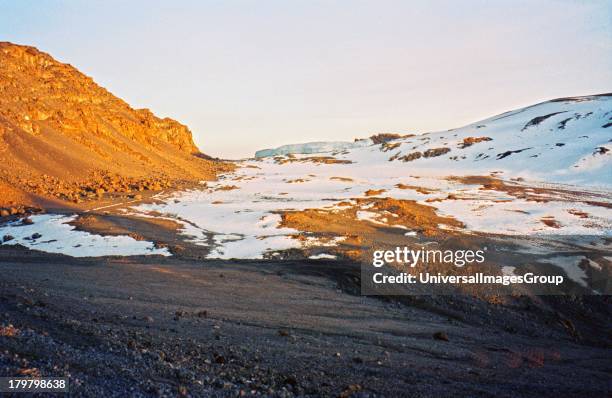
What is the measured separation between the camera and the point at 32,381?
6.41 meters

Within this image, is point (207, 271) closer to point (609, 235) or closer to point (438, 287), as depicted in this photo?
point (438, 287)

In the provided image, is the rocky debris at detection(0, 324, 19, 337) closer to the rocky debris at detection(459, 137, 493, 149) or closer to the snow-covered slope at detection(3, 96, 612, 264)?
the snow-covered slope at detection(3, 96, 612, 264)

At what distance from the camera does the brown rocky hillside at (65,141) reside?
43.6m

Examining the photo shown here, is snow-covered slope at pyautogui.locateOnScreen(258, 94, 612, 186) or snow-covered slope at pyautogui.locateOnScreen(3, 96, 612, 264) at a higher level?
snow-covered slope at pyautogui.locateOnScreen(258, 94, 612, 186)

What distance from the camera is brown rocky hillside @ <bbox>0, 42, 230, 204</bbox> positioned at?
43625 mm

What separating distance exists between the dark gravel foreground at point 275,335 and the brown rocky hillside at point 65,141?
26107 mm

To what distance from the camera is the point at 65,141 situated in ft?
188

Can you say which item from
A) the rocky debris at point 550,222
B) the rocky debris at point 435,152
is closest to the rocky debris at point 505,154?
the rocky debris at point 435,152

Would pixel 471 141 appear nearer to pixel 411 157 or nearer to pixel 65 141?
pixel 411 157

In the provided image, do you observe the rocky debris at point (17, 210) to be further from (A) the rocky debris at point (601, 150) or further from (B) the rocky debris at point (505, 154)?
(B) the rocky debris at point (505, 154)

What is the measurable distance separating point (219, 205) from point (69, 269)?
2306 centimetres

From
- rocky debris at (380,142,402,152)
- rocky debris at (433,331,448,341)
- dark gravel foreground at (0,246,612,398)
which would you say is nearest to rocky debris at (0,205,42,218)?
dark gravel foreground at (0,246,612,398)

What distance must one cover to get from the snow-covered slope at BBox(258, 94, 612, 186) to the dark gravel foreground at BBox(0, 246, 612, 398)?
65051 millimetres

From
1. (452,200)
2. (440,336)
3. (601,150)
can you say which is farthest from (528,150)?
(440,336)
